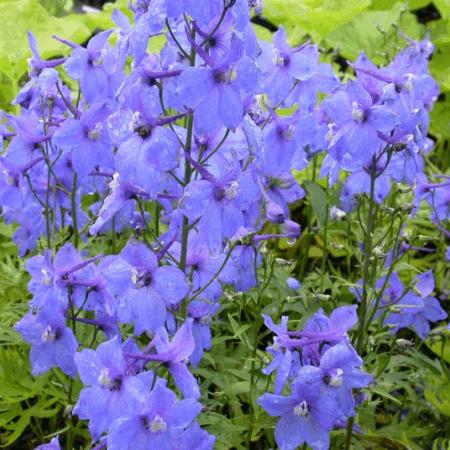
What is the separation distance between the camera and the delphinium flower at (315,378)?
152 centimetres

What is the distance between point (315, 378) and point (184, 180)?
425 mm

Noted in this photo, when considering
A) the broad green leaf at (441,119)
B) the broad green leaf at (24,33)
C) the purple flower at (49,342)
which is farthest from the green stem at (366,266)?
the broad green leaf at (441,119)

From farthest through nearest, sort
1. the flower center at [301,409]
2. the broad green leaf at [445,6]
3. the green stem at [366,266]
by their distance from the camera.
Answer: the broad green leaf at [445,6] < the green stem at [366,266] < the flower center at [301,409]

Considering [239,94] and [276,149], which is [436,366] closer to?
[276,149]

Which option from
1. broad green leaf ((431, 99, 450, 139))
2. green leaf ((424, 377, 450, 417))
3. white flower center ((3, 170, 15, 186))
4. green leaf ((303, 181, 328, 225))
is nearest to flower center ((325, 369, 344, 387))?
green leaf ((424, 377, 450, 417))

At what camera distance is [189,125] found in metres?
1.46

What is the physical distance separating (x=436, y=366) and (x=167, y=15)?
4.28 ft

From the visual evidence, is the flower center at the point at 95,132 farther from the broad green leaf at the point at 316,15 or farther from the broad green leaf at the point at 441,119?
the broad green leaf at the point at 441,119

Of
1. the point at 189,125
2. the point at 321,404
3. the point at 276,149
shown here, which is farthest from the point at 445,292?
the point at 189,125

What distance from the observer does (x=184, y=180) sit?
1526mm

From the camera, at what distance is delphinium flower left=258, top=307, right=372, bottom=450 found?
1521 millimetres

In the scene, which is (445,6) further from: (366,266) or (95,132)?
(95,132)

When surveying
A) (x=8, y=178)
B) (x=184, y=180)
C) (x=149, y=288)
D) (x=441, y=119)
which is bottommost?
(x=441, y=119)

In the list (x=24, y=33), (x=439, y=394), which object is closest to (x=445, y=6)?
(x=24, y=33)
